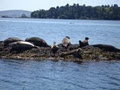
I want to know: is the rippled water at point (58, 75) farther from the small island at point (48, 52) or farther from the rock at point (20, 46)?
the rock at point (20, 46)

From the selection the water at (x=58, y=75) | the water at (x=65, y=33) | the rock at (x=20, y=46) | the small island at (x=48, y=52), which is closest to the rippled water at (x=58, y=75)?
the water at (x=58, y=75)

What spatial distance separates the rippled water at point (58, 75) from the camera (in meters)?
19.9

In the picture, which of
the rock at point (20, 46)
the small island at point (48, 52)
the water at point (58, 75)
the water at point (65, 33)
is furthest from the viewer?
the water at point (65, 33)

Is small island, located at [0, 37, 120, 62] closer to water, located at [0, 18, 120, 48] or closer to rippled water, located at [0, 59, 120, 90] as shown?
rippled water, located at [0, 59, 120, 90]

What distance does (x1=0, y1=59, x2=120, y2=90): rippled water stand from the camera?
19.9 metres

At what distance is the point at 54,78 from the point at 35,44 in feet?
40.0

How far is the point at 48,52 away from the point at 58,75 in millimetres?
8459

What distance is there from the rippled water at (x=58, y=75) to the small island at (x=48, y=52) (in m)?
1.63

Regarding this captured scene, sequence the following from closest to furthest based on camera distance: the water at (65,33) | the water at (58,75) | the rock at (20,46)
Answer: the water at (58,75) < the rock at (20,46) < the water at (65,33)

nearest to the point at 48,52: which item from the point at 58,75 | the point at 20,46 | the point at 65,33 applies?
the point at 20,46

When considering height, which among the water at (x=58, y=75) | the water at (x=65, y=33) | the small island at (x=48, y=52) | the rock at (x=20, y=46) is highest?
the rock at (x=20, y=46)

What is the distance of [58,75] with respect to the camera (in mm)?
22969

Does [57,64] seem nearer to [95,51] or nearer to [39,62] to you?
[39,62]

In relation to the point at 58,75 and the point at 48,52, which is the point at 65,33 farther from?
the point at 58,75
